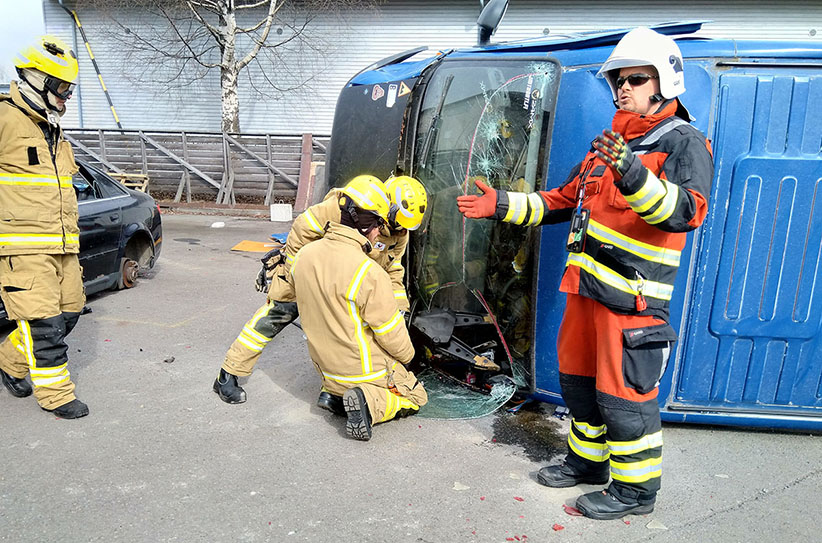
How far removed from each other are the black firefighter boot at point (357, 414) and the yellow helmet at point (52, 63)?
225 centimetres

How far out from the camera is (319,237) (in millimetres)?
3729

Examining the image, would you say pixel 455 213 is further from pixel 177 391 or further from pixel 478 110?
pixel 177 391

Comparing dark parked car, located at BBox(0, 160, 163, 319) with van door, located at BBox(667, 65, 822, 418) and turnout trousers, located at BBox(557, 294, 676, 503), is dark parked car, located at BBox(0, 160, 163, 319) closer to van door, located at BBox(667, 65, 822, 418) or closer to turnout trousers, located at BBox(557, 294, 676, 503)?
turnout trousers, located at BBox(557, 294, 676, 503)

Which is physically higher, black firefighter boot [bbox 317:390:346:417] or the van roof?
the van roof

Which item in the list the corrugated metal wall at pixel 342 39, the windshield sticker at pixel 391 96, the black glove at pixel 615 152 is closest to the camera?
the black glove at pixel 615 152

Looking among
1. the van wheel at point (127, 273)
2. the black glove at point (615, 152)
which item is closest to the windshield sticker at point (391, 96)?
the black glove at point (615, 152)

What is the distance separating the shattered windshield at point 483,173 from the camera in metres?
3.46

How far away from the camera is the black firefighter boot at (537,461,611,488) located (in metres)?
2.91

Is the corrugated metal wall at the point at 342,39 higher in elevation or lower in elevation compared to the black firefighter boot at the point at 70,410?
higher

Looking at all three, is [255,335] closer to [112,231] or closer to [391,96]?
[391,96]

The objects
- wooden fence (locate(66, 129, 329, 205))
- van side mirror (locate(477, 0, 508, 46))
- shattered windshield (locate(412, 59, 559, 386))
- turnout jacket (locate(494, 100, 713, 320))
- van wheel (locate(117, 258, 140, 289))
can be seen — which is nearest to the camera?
turnout jacket (locate(494, 100, 713, 320))

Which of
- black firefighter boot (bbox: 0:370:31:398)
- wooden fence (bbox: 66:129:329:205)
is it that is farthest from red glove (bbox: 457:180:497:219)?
wooden fence (bbox: 66:129:329:205)

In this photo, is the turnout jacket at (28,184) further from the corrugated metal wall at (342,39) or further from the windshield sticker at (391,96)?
the corrugated metal wall at (342,39)

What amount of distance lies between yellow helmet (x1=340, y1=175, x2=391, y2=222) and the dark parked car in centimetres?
332
